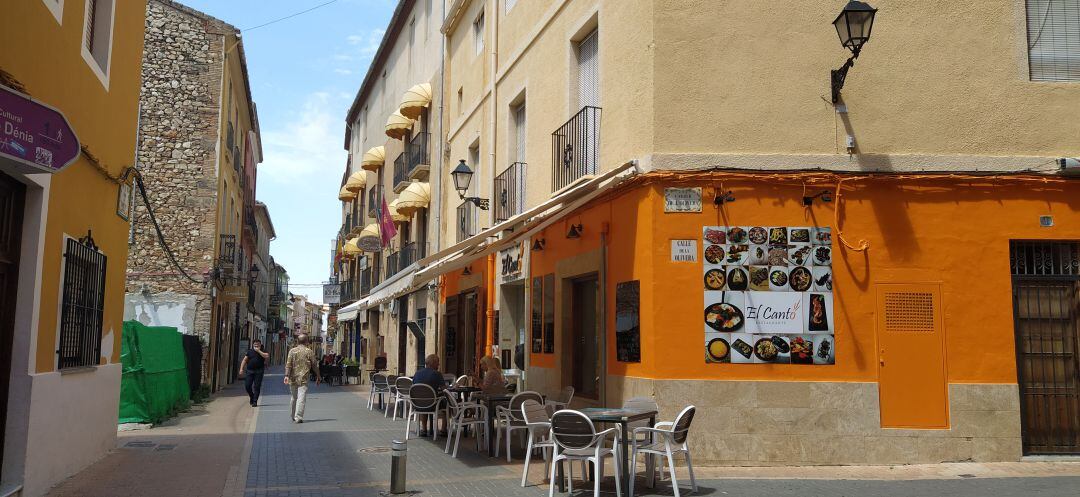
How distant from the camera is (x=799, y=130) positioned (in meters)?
9.69

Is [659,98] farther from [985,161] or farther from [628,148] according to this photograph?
[985,161]

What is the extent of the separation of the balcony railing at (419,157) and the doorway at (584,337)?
12.3 m

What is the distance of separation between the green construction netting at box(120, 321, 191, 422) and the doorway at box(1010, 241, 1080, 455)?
12.3 m

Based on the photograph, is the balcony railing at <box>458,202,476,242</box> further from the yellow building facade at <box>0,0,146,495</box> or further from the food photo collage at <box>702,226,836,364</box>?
the food photo collage at <box>702,226,836,364</box>

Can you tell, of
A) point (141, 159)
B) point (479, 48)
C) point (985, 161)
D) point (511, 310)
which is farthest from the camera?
point (141, 159)

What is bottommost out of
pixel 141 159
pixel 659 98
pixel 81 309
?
pixel 81 309

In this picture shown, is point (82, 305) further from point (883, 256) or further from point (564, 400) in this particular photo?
point (883, 256)

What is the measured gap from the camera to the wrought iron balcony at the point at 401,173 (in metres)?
26.1

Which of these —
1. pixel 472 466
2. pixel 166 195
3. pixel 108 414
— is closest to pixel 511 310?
pixel 472 466

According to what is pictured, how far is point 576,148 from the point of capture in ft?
39.4

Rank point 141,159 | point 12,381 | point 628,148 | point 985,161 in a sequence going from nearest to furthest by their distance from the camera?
point 12,381 → point 985,161 → point 628,148 → point 141,159

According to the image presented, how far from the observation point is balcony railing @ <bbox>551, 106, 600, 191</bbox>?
11.4m

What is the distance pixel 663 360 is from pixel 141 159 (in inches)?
685

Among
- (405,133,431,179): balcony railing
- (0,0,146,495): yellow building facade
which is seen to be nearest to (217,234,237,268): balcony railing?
(405,133,431,179): balcony railing
